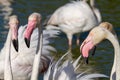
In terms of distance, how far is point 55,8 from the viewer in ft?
47.0

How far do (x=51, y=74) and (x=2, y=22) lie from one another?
18.6ft

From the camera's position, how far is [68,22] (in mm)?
11172

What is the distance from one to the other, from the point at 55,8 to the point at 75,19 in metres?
3.31

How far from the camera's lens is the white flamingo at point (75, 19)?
36.4 ft

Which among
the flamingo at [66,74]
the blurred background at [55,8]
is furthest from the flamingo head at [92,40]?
the blurred background at [55,8]

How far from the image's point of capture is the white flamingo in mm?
11086

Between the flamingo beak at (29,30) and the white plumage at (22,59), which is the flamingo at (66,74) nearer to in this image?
the flamingo beak at (29,30)

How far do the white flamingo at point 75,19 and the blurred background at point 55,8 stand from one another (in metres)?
0.36

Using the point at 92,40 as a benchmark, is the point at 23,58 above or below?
below

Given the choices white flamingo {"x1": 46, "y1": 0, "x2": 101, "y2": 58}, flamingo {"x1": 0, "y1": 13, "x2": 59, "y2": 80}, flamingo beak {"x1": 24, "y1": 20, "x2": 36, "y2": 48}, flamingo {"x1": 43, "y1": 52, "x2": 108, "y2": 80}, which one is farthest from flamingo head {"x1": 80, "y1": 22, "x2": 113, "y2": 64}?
white flamingo {"x1": 46, "y1": 0, "x2": 101, "y2": 58}

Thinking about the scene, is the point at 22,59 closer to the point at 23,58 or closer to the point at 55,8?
the point at 23,58

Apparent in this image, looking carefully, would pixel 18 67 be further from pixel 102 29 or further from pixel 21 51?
pixel 102 29

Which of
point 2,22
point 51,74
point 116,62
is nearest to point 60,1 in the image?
point 2,22

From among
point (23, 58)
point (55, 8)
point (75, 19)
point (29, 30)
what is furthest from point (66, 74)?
point (55, 8)
